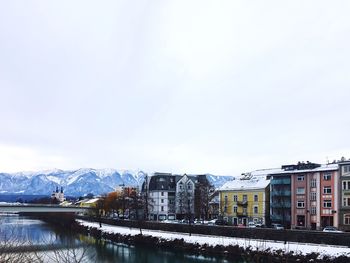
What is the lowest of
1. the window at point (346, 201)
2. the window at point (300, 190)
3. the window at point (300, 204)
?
the window at point (300, 204)

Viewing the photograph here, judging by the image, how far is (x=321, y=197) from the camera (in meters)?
61.1

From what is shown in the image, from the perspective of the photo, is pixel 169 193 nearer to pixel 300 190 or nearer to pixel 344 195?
pixel 300 190

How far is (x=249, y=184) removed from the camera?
243ft

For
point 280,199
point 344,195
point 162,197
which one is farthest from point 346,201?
point 162,197

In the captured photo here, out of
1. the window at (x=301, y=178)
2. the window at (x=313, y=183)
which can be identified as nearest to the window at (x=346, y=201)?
the window at (x=313, y=183)

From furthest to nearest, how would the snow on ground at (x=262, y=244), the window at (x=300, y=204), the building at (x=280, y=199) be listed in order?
the building at (x=280, y=199) → the window at (x=300, y=204) → the snow on ground at (x=262, y=244)

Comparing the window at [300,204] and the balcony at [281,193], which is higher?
the balcony at [281,193]

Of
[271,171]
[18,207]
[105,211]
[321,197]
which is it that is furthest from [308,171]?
[105,211]

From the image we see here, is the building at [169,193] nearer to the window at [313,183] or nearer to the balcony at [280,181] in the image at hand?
the balcony at [280,181]

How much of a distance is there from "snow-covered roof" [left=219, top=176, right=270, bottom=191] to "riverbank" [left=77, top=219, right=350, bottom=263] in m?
16.9

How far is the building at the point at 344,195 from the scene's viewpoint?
57.2 m

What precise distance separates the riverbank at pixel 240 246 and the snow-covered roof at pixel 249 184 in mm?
16936

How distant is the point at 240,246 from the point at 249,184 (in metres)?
29.6

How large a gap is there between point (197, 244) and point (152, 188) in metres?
51.5
